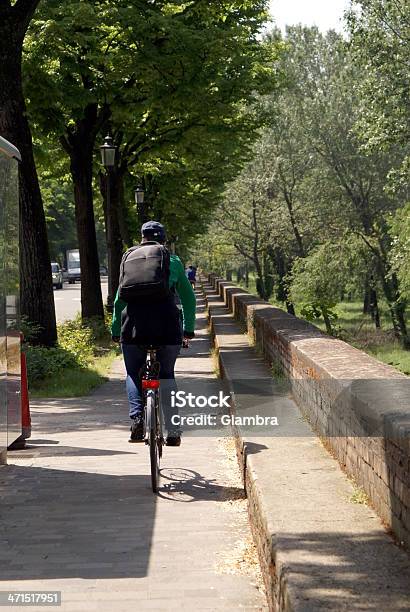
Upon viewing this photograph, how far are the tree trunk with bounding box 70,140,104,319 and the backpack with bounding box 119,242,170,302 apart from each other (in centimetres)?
1737

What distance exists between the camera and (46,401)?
587 inches

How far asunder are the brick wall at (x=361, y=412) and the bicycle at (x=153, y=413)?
3.87ft

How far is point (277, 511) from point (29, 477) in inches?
135

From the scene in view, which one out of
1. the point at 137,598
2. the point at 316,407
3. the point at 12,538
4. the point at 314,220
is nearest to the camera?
the point at 137,598

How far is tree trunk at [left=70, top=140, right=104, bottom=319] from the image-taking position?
25047 mm

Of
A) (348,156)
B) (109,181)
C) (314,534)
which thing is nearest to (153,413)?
(314,534)

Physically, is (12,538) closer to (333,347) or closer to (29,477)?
(29,477)

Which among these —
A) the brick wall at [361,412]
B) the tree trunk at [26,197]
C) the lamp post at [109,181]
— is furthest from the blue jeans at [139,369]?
the lamp post at [109,181]

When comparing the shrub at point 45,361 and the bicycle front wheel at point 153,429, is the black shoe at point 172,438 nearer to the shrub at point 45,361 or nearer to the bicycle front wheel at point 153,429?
the bicycle front wheel at point 153,429

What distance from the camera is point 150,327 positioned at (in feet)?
25.9

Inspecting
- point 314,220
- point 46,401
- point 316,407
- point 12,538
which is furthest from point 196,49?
point 314,220

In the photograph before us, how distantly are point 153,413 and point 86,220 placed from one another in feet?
60.1

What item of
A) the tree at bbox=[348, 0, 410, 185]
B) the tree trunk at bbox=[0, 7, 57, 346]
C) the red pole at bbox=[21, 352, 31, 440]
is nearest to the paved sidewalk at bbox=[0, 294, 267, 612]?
the red pole at bbox=[21, 352, 31, 440]

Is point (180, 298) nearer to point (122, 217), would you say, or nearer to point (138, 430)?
point (138, 430)
